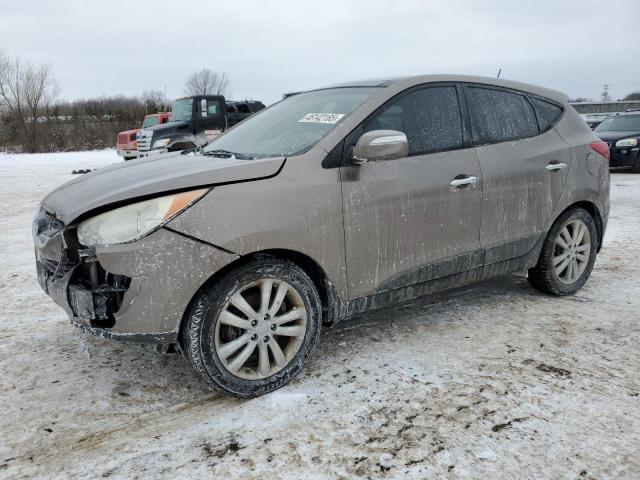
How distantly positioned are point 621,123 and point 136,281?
15168mm

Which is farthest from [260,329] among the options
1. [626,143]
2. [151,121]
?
[151,121]

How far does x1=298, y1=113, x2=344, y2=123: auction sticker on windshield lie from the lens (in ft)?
10.3

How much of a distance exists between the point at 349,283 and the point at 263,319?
551 mm

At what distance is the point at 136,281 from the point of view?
2400mm

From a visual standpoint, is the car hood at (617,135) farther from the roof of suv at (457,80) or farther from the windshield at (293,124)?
the windshield at (293,124)

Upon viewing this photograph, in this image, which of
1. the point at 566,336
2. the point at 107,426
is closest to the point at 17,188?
the point at 107,426

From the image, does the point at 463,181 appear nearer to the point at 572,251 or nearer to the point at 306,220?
the point at 306,220

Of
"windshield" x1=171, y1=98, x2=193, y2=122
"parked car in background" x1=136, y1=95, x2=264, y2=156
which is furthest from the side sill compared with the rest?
"windshield" x1=171, y1=98, x2=193, y2=122

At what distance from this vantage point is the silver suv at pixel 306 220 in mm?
2475

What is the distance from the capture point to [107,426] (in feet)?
8.21

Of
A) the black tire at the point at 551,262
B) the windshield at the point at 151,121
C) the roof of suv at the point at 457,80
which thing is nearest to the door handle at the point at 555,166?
the black tire at the point at 551,262

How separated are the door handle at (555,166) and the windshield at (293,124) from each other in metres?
1.48

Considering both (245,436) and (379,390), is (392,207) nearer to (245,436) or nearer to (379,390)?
(379,390)

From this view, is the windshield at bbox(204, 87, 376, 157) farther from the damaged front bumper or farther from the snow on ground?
the snow on ground
